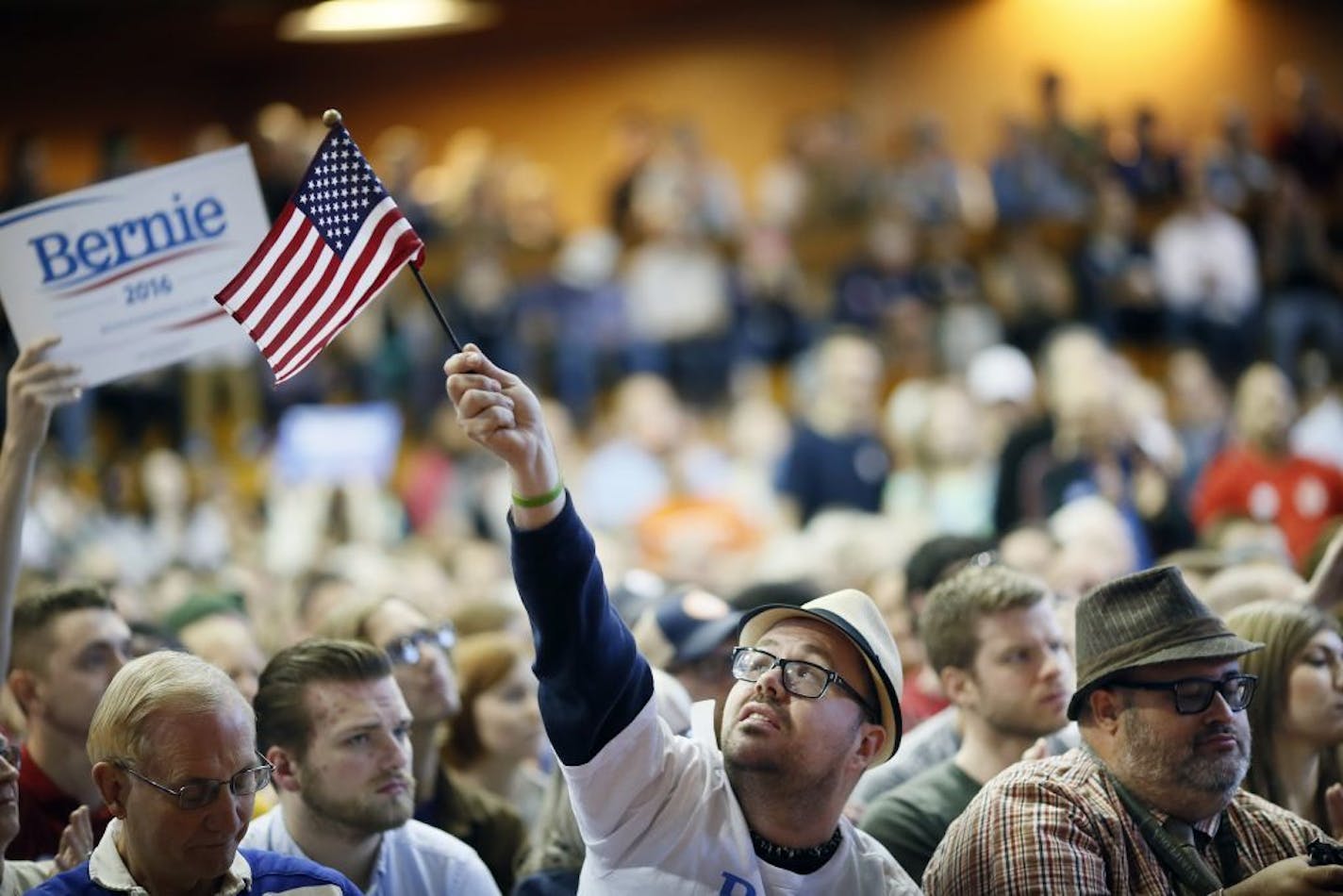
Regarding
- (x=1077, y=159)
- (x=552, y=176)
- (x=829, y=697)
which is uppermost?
(x=552, y=176)

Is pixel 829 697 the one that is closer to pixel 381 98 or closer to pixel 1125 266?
pixel 1125 266

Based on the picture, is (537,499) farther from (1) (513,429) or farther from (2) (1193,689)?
(2) (1193,689)

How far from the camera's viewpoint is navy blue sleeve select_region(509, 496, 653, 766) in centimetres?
356

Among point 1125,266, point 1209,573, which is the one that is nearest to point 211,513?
point 1125,266

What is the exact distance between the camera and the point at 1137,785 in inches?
166

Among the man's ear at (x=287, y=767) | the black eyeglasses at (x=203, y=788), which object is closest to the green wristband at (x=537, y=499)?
the black eyeglasses at (x=203, y=788)

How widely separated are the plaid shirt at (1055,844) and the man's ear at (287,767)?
58.4 inches

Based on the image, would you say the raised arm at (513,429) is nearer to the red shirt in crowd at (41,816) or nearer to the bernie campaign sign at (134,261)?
the bernie campaign sign at (134,261)

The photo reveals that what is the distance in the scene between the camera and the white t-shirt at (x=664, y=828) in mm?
3713

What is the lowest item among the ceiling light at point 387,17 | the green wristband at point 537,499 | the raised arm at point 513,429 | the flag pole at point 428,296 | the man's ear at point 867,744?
the man's ear at point 867,744

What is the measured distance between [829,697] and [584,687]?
0.60 meters

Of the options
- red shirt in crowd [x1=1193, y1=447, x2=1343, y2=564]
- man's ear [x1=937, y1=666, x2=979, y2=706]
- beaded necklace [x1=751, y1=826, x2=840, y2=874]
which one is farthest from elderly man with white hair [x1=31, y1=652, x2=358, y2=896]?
red shirt in crowd [x1=1193, y1=447, x2=1343, y2=564]

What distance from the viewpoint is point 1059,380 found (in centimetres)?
1233

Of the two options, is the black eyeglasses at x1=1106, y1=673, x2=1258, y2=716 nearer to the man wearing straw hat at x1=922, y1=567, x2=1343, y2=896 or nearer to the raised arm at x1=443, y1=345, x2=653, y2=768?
the man wearing straw hat at x1=922, y1=567, x2=1343, y2=896
